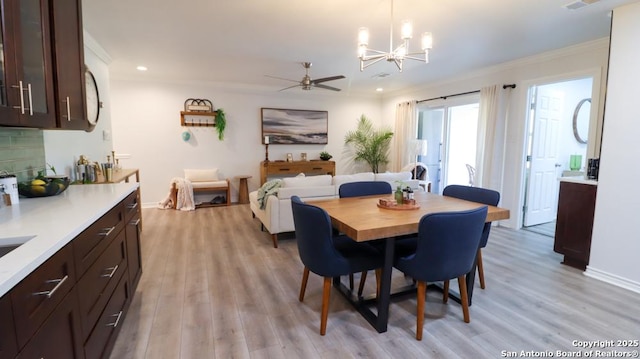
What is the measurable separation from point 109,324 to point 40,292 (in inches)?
35.2

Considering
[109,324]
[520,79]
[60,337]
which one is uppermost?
[520,79]

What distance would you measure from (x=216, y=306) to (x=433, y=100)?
5245 millimetres

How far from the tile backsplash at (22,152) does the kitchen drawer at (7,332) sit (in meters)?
1.55

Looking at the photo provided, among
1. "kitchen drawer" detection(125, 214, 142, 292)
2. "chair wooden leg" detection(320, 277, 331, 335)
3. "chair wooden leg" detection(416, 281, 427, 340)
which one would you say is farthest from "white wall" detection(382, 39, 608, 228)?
"kitchen drawer" detection(125, 214, 142, 292)

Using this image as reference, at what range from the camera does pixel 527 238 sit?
404cm

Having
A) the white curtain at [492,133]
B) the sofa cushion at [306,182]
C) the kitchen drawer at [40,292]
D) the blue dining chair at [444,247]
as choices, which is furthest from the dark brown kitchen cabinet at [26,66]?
the white curtain at [492,133]

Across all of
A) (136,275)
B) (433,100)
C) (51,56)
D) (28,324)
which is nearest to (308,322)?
(136,275)

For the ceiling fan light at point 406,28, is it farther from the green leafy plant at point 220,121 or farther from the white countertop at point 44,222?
the green leafy plant at point 220,121

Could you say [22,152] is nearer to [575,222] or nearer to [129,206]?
[129,206]

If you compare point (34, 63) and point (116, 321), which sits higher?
point (34, 63)

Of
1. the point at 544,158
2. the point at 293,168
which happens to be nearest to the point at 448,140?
the point at 544,158

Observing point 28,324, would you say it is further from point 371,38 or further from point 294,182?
point 371,38

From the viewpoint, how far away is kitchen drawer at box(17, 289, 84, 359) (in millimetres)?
965

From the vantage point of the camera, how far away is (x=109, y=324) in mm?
1726
